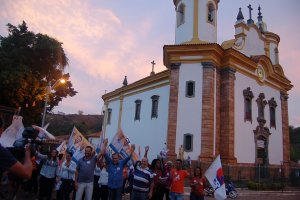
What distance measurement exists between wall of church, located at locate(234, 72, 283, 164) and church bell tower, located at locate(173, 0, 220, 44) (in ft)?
13.3

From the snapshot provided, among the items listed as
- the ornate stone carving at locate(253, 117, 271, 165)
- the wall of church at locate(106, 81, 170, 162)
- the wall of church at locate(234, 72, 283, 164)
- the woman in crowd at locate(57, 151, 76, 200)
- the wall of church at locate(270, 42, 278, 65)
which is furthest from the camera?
the wall of church at locate(270, 42, 278, 65)

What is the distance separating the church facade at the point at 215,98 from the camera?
21109 mm

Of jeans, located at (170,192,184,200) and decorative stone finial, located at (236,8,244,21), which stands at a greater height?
decorative stone finial, located at (236,8,244,21)

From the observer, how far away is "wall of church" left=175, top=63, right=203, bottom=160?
68.2 ft

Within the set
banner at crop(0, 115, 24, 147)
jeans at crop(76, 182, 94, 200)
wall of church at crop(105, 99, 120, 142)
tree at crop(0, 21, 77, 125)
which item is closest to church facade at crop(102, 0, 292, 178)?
wall of church at crop(105, 99, 120, 142)

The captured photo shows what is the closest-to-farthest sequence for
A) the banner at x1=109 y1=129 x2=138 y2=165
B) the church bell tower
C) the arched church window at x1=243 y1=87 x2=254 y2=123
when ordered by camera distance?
the banner at x1=109 y1=129 x2=138 y2=165, the church bell tower, the arched church window at x1=243 y1=87 x2=254 y2=123

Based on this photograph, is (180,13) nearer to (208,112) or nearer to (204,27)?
(204,27)

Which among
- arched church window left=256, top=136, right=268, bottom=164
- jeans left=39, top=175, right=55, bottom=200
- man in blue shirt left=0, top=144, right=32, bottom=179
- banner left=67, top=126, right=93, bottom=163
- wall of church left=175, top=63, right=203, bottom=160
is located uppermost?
wall of church left=175, top=63, right=203, bottom=160

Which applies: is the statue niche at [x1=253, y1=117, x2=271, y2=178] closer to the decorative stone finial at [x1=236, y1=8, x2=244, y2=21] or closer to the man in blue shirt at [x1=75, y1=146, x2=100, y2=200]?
the decorative stone finial at [x1=236, y1=8, x2=244, y2=21]

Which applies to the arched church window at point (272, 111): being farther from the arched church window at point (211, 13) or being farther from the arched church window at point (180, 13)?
the arched church window at point (180, 13)

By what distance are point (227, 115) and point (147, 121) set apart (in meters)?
9.33

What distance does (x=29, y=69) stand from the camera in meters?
21.7

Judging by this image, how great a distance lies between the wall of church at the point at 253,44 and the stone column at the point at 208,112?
16.6 feet

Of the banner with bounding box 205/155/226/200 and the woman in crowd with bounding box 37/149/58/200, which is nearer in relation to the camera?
the banner with bounding box 205/155/226/200
